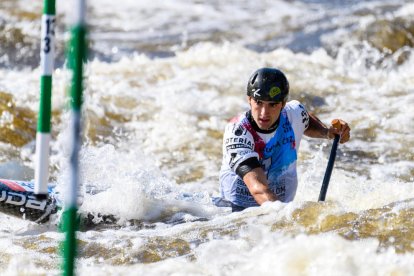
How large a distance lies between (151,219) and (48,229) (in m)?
0.72

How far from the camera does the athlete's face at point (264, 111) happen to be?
5.61 meters

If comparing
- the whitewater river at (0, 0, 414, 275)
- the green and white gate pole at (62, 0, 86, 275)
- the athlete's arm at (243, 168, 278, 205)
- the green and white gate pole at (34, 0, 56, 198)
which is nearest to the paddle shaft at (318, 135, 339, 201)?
the whitewater river at (0, 0, 414, 275)

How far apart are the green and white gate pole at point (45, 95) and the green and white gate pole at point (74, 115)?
0.85 ft

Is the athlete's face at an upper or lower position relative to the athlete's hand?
upper

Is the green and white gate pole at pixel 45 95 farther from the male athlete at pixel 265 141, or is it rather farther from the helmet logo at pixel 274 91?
the helmet logo at pixel 274 91

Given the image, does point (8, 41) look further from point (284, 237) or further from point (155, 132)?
point (284, 237)

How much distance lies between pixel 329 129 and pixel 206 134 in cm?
373

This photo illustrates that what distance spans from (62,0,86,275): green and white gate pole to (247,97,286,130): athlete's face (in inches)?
111

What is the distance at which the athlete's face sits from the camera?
18.4ft

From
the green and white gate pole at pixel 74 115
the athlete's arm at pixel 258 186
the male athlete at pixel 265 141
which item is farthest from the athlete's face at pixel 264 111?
the green and white gate pole at pixel 74 115

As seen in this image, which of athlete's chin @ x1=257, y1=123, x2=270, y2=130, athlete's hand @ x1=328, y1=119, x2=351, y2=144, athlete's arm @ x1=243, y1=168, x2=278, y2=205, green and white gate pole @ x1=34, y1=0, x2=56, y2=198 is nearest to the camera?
green and white gate pole @ x1=34, y1=0, x2=56, y2=198

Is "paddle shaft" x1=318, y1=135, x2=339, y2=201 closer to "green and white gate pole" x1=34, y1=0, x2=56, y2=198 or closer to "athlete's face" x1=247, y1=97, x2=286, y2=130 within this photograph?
"athlete's face" x1=247, y1=97, x2=286, y2=130

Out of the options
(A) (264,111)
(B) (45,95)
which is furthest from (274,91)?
(B) (45,95)

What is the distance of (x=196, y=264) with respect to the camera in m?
4.66
